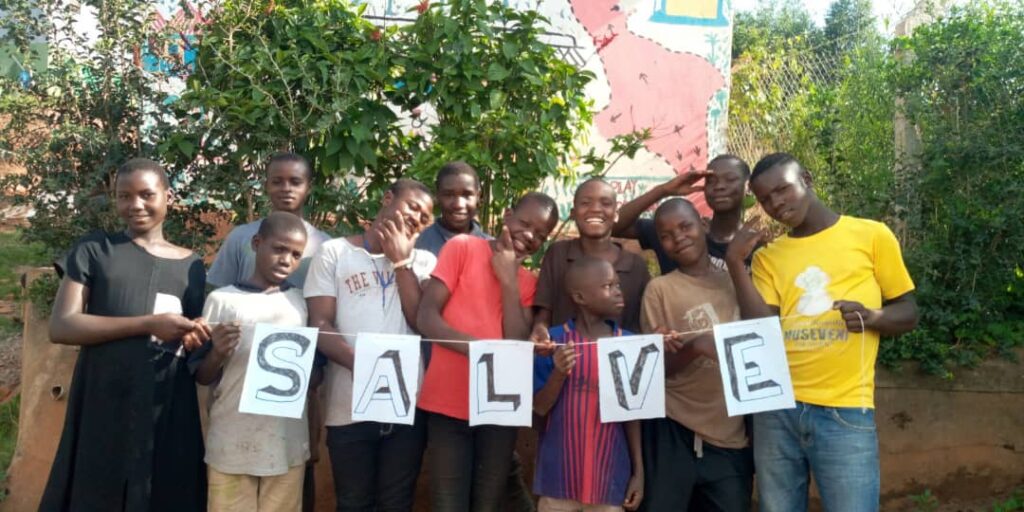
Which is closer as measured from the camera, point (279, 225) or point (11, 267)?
point (279, 225)

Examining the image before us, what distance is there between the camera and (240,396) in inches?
138

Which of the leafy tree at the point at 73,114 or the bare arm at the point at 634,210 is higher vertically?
the leafy tree at the point at 73,114

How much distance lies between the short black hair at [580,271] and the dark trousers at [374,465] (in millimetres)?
875

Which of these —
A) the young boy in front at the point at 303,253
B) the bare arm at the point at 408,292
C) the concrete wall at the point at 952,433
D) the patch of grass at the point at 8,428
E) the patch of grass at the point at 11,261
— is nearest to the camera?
the bare arm at the point at 408,292

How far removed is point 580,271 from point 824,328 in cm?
97

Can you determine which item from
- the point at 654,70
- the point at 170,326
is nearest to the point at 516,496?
the point at 170,326

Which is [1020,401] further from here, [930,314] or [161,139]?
[161,139]

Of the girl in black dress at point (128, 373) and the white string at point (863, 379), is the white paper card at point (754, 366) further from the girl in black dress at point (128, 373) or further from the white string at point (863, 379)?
the girl in black dress at point (128, 373)

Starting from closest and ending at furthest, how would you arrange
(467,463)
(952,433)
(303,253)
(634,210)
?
(467,463) < (303,253) < (634,210) < (952,433)

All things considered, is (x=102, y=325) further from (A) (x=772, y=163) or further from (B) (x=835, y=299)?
(B) (x=835, y=299)

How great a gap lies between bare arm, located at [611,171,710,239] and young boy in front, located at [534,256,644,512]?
0.71m

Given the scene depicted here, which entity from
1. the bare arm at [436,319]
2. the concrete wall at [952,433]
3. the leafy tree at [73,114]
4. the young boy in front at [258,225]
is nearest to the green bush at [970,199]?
the concrete wall at [952,433]

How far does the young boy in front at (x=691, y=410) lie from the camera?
356cm

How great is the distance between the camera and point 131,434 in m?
3.39
